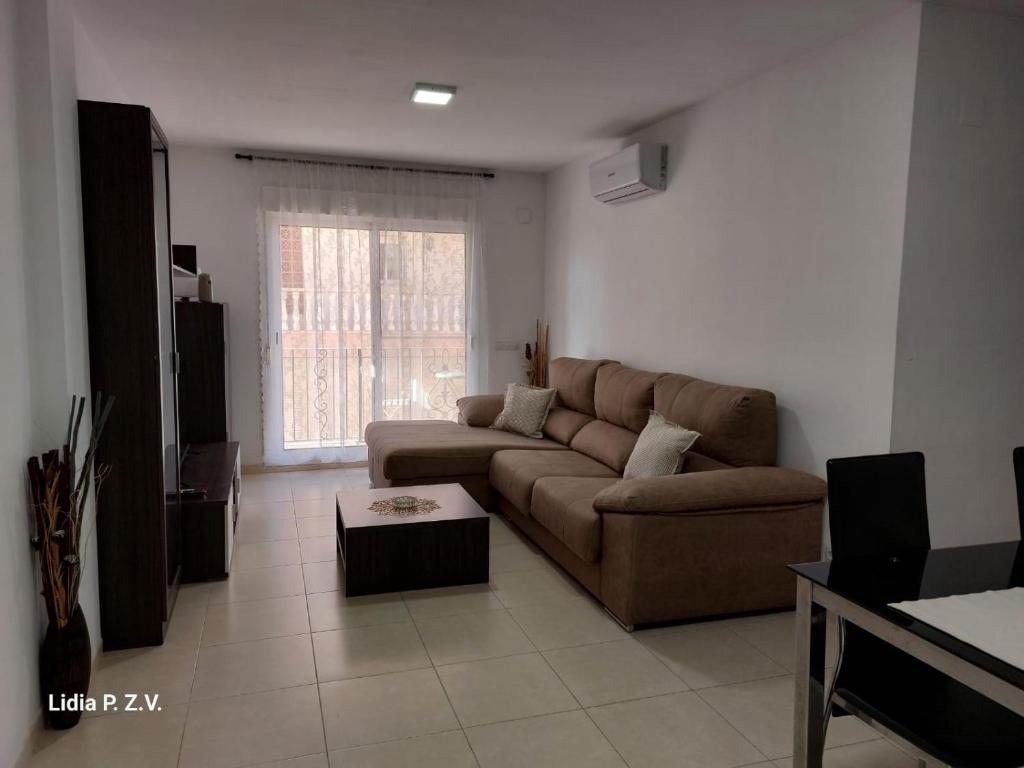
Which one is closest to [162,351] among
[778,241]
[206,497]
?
[206,497]

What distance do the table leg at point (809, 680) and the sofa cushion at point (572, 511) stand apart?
133 centimetres

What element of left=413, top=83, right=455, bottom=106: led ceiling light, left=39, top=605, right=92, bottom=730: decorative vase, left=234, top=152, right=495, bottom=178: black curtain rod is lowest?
left=39, top=605, right=92, bottom=730: decorative vase

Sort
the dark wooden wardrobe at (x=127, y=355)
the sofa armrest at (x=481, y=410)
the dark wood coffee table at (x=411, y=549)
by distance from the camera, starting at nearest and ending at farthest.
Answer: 1. the dark wooden wardrobe at (x=127, y=355)
2. the dark wood coffee table at (x=411, y=549)
3. the sofa armrest at (x=481, y=410)

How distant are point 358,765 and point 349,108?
357cm

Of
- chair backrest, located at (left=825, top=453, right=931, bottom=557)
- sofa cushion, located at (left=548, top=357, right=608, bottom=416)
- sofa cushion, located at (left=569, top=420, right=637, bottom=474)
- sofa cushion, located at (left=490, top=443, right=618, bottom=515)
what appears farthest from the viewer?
sofa cushion, located at (left=548, top=357, right=608, bottom=416)

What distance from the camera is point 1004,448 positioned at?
3035mm

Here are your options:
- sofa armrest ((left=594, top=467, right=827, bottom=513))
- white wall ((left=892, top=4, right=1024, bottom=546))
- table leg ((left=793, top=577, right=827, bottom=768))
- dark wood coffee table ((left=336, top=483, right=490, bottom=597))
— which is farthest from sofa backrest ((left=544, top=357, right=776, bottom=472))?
table leg ((left=793, top=577, right=827, bottom=768))

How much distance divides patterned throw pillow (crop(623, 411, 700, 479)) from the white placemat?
1853 mm

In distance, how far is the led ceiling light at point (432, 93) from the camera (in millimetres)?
3793

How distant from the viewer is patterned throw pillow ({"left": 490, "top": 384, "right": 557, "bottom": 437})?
5.09m

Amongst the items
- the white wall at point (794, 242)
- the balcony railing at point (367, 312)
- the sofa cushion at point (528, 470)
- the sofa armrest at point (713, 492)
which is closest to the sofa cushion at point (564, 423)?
the sofa cushion at point (528, 470)

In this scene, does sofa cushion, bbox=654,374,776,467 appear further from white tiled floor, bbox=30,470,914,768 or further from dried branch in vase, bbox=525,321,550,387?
dried branch in vase, bbox=525,321,550,387

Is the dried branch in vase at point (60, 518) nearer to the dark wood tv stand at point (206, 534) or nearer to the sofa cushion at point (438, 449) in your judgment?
the dark wood tv stand at point (206, 534)

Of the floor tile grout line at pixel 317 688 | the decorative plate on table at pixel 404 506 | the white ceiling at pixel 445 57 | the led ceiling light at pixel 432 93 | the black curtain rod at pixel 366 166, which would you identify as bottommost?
the floor tile grout line at pixel 317 688
